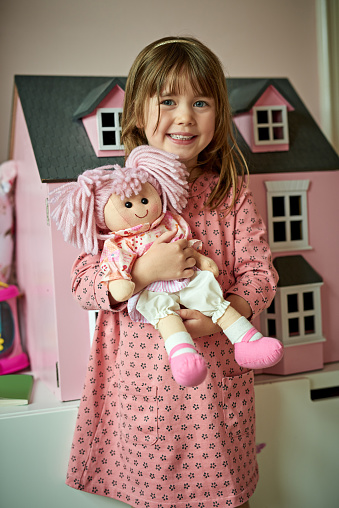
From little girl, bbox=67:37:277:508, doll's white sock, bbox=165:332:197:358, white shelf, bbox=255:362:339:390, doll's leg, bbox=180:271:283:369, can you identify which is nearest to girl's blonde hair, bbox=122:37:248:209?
little girl, bbox=67:37:277:508

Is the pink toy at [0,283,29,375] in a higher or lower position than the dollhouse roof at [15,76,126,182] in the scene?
lower

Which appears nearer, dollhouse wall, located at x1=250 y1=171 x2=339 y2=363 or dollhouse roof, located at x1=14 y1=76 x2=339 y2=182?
dollhouse roof, located at x1=14 y1=76 x2=339 y2=182

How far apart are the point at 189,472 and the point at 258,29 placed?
50.6 inches

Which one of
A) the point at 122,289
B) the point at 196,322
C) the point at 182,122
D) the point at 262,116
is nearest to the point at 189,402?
the point at 196,322

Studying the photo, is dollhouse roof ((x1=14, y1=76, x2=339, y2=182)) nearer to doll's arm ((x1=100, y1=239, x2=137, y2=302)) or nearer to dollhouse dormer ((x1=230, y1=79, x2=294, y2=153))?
dollhouse dormer ((x1=230, y1=79, x2=294, y2=153))

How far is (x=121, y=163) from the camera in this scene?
1.19m

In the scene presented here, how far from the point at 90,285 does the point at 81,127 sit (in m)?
0.46

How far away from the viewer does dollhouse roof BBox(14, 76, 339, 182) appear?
1.16m

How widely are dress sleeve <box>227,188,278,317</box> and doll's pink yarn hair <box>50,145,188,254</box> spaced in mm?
155

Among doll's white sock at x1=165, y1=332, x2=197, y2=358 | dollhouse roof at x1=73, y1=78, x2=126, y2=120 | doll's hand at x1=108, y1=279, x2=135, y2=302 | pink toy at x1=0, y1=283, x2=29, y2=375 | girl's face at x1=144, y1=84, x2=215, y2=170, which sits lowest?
pink toy at x1=0, y1=283, x2=29, y2=375

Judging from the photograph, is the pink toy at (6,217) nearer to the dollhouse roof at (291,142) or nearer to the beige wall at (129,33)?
the beige wall at (129,33)

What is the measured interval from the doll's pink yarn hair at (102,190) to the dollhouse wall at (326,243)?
462mm

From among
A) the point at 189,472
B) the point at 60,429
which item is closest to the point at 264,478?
the point at 189,472

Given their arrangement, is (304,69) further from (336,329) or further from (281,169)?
(336,329)
